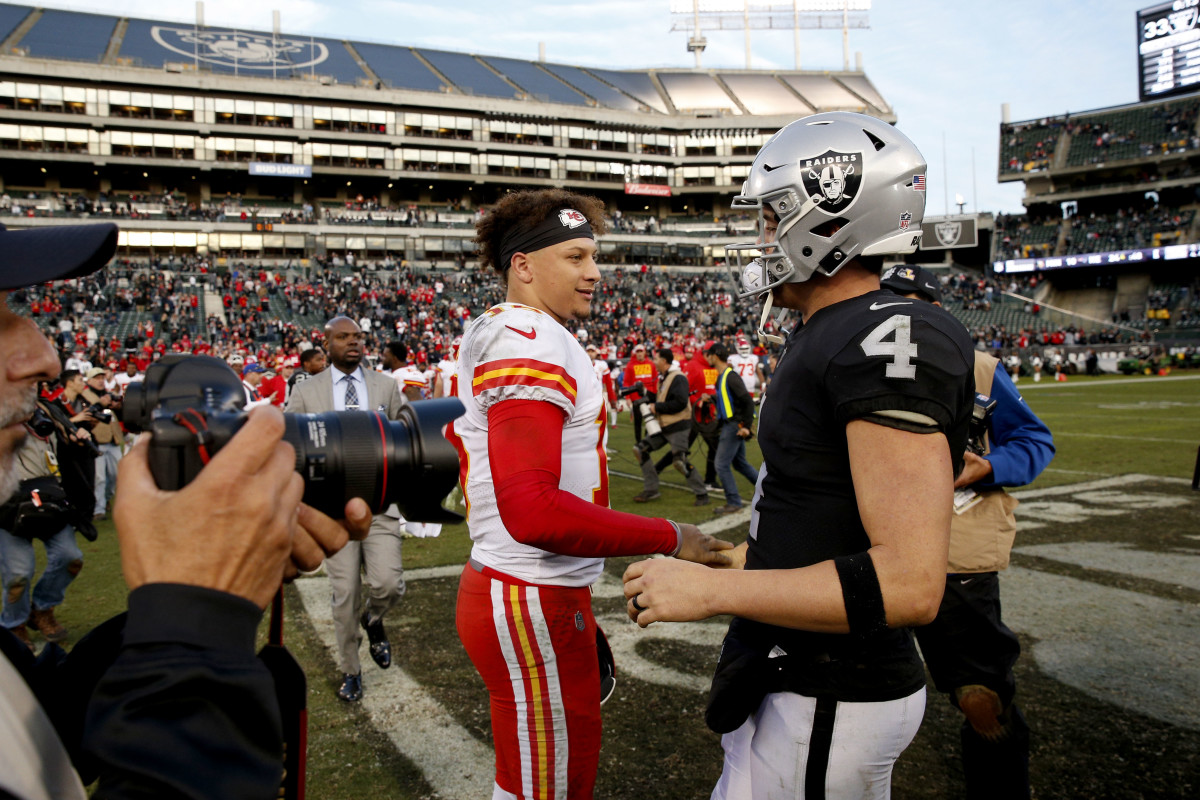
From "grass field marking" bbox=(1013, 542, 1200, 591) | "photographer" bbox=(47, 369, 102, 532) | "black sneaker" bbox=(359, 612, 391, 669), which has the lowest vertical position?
"grass field marking" bbox=(1013, 542, 1200, 591)

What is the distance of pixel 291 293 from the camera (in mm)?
41969

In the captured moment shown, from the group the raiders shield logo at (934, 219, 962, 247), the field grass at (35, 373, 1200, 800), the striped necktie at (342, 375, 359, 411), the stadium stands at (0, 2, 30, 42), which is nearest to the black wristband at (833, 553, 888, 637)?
the field grass at (35, 373, 1200, 800)

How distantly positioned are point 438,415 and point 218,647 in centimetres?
64

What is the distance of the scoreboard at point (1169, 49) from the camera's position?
47.6m

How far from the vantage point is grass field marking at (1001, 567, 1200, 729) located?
4164 millimetres

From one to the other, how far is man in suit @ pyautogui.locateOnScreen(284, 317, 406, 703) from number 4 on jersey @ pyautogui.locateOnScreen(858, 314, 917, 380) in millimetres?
2792

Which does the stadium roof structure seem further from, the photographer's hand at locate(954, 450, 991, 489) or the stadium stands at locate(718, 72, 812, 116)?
the photographer's hand at locate(954, 450, 991, 489)

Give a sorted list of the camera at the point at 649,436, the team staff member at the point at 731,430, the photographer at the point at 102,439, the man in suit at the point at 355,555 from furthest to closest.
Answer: the camera at the point at 649,436 → the team staff member at the point at 731,430 → the photographer at the point at 102,439 → the man in suit at the point at 355,555

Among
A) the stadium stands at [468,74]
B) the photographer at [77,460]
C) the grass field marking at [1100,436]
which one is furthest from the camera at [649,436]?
the stadium stands at [468,74]

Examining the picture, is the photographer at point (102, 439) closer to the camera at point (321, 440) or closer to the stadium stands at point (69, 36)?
the camera at point (321, 440)

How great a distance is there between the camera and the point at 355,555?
15.4 ft

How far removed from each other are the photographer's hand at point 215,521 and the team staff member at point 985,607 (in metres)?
2.64

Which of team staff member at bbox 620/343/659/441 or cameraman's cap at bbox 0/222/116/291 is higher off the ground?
cameraman's cap at bbox 0/222/116/291

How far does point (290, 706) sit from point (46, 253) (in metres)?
0.89
